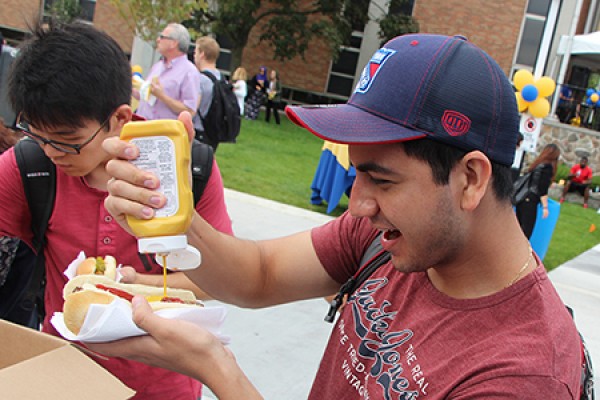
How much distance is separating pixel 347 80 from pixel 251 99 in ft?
21.6

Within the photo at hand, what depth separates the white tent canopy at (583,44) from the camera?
18484mm

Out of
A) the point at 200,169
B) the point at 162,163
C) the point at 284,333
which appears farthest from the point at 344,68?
the point at 162,163

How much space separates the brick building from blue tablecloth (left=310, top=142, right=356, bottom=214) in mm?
15496

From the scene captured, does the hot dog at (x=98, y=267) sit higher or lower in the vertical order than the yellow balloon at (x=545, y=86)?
lower

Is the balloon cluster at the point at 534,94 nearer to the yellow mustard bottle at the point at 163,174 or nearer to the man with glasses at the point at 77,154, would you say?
the man with glasses at the point at 77,154

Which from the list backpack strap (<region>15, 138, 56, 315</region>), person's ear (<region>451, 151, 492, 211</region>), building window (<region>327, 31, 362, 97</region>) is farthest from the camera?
building window (<region>327, 31, 362, 97</region>)

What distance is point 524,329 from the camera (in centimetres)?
129

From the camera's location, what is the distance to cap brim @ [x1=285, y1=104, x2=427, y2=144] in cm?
133

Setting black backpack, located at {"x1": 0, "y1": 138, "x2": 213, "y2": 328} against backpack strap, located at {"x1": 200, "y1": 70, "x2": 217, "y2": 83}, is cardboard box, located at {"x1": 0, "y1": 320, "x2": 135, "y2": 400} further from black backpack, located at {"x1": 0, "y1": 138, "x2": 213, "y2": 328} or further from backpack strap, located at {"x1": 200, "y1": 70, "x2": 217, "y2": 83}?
backpack strap, located at {"x1": 200, "y1": 70, "x2": 217, "y2": 83}

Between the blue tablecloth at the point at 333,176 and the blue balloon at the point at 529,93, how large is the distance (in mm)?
2918

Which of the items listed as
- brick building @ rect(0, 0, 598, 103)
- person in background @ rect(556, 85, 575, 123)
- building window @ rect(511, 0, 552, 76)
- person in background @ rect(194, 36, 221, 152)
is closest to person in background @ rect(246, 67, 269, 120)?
brick building @ rect(0, 0, 598, 103)

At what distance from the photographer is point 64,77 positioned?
181 centimetres

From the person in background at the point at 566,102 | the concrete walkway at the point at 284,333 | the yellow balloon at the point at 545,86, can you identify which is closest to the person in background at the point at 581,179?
the person in background at the point at 566,102

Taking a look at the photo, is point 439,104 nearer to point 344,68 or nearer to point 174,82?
point 174,82
